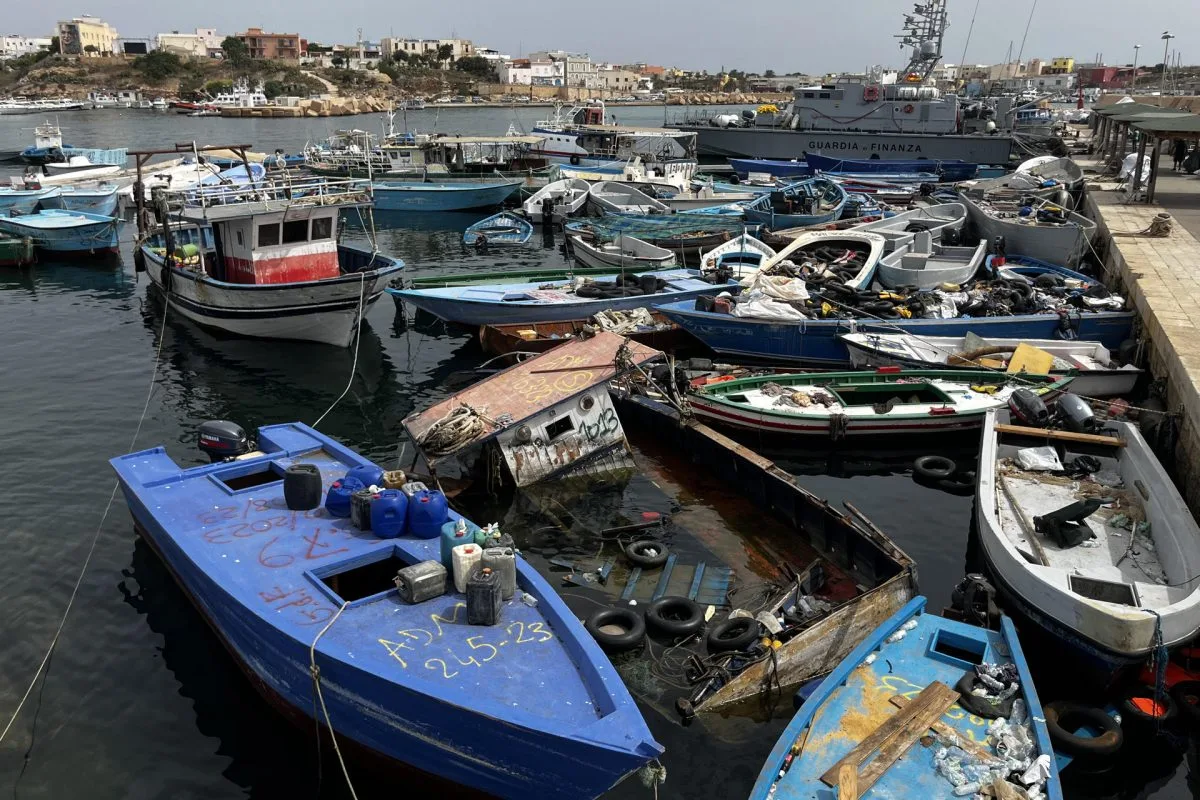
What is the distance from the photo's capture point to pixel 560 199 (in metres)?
43.6

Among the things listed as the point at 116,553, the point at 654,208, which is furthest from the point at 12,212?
the point at 116,553

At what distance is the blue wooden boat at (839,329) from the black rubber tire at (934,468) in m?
4.61

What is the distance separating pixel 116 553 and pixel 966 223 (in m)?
30.5

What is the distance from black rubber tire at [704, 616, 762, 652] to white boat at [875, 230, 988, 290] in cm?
1681

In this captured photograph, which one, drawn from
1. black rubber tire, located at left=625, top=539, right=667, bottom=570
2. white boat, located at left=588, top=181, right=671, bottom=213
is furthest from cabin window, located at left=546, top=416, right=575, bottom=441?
white boat, located at left=588, top=181, right=671, bottom=213

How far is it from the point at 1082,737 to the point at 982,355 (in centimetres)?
1204

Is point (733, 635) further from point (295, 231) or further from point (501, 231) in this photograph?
point (501, 231)

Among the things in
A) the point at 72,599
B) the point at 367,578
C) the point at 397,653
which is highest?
the point at 397,653

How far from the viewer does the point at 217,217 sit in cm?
2162

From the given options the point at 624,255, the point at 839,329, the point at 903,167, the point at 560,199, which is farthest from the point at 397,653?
the point at 903,167

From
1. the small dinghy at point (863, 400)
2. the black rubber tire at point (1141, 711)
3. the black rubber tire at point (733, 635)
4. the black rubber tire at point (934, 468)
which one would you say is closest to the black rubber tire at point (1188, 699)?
the black rubber tire at point (1141, 711)

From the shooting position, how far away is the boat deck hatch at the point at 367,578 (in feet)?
34.1

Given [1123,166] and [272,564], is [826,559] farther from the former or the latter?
[1123,166]

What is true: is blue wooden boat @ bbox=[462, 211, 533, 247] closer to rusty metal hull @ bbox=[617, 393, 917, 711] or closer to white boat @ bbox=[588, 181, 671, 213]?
white boat @ bbox=[588, 181, 671, 213]
